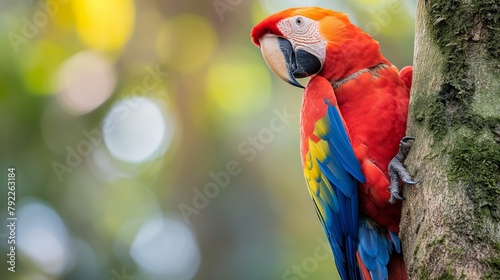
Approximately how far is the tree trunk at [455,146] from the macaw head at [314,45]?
61 cm

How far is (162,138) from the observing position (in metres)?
4.42

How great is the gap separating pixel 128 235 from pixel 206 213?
0.67m

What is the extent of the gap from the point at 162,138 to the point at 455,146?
322cm

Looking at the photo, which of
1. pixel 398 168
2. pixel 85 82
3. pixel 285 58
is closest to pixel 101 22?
pixel 85 82

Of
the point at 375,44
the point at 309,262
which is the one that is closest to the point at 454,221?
the point at 375,44

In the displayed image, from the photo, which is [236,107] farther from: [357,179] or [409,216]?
[409,216]

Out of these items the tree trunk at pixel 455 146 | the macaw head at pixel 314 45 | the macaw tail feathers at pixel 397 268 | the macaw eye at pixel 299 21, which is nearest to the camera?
the tree trunk at pixel 455 146

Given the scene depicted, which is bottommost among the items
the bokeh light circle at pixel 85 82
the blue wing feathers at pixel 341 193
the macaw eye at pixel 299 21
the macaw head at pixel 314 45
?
the blue wing feathers at pixel 341 193

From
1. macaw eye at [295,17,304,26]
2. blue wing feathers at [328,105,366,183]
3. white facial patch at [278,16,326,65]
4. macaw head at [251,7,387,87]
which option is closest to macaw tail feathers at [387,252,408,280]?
blue wing feathers at [328,105,366,183]

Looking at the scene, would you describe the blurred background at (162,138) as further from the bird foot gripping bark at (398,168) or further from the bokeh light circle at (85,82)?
the bird foot gripping bark at (398,168)

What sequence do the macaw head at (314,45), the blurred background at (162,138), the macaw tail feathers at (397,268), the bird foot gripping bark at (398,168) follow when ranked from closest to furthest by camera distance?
the bird foot gripping bark at (398,168) → the macaw tail feathers at (397,268) → the macaw head at (314,45) → the blurred background at (162,138)

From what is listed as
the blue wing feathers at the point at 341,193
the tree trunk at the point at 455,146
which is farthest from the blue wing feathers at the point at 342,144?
the tree trunk at the point at 455,146

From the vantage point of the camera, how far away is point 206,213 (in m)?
4.26

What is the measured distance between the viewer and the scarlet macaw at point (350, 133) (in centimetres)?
210
